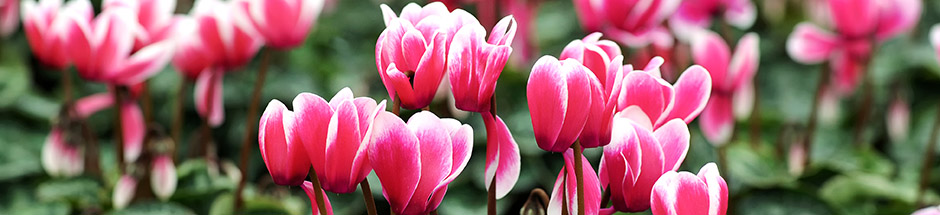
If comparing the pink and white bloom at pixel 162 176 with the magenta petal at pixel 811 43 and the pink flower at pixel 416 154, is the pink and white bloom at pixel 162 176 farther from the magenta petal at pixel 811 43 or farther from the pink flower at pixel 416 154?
the magenta petal at pixel 811 43

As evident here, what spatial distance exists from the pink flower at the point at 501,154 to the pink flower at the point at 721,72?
1.76ft

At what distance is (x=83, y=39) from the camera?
100 cm

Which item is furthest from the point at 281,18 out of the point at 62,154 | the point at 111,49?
the point at 62,154

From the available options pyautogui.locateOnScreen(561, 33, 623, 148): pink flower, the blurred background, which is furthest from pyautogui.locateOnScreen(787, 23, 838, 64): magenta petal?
pyautogui.locateOnScreen(561, 33, 623, 148): pink flower

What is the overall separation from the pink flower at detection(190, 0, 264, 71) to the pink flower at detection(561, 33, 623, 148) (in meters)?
0.56

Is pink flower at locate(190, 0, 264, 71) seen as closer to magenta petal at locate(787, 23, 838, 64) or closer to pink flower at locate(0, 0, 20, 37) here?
pink flower at locate(0, 0, 20, 37)

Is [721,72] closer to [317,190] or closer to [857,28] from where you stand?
[857,28]

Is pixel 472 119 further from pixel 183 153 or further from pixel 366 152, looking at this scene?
pixel 366 152

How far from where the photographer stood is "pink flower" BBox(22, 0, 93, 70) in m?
1.01

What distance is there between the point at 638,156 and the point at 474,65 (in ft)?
0.37

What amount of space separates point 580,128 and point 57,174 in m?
0.95

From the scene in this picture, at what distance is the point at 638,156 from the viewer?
546 millimetres

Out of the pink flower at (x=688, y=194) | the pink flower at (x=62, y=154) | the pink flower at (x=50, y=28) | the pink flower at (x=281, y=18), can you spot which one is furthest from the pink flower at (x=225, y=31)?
the pink flower at (x=688, y=194)

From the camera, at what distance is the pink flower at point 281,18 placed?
3.38 feet
